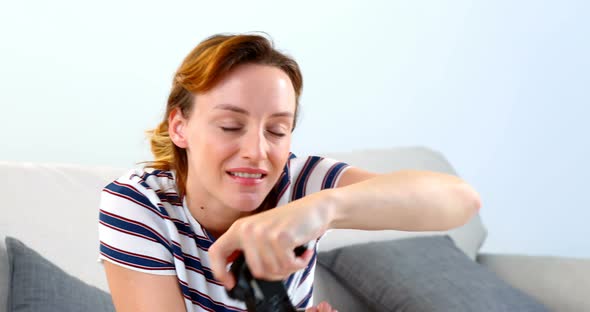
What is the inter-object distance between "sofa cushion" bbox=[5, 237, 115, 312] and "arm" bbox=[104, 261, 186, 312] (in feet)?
0.68

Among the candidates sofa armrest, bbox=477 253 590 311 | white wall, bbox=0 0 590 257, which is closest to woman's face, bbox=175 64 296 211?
white wall, bbox=0 0 590 257

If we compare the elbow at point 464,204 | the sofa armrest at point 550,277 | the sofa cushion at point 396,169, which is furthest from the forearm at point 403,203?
the sofa armrest at point 550,277

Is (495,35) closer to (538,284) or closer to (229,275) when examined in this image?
(538,284)

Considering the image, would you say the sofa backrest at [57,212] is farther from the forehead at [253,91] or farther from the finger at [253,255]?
the finger at [253,255]

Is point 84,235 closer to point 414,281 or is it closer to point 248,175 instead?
point 248,175

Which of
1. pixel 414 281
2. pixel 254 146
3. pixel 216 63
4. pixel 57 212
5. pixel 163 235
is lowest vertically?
pixel 414 281

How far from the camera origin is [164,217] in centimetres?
151

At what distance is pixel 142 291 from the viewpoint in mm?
1430

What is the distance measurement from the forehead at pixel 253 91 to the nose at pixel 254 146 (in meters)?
0.04

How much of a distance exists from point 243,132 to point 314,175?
13.7 inches

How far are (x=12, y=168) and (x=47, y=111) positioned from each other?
650 millimetres

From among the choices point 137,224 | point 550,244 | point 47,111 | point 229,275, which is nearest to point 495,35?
point 550,244

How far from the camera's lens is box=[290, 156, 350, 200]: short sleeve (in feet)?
5.41

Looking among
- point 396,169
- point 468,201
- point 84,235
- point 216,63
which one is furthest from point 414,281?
point 216,63
